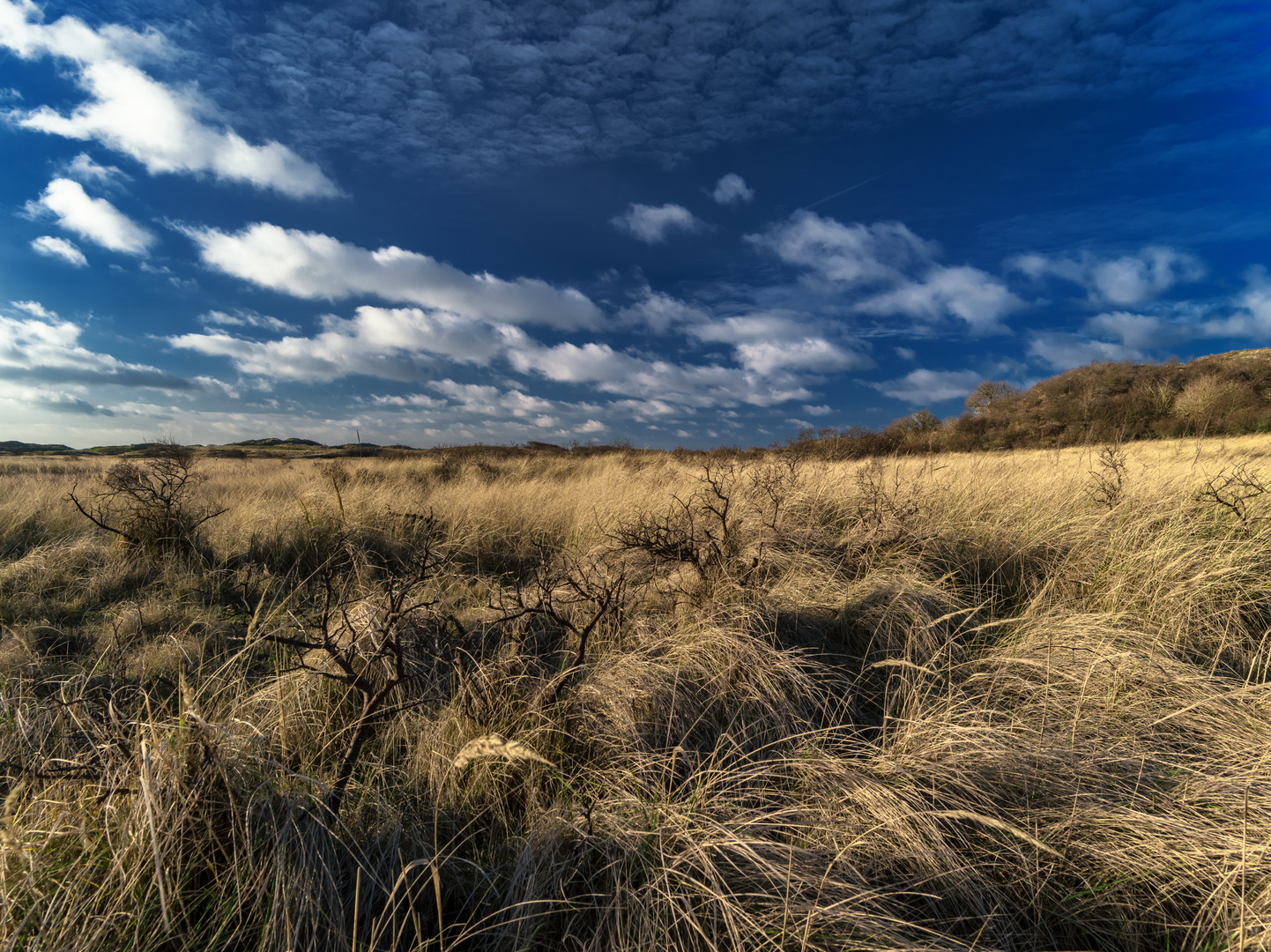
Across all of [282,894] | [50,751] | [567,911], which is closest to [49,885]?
[282,894]

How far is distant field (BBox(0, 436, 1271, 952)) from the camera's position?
133 cm

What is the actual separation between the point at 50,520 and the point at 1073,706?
9.41 metres

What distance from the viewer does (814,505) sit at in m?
5.32

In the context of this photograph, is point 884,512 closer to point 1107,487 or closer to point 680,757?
point 1107,487

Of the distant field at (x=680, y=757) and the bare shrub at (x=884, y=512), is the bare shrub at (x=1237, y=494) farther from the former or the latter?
the bare shrub at (x=884, y=512)

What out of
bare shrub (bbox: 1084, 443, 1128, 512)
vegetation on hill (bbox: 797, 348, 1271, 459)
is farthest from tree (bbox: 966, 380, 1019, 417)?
bare shrub (bbox: 1084, 443, 1128, 512)

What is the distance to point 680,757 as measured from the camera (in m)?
1.97

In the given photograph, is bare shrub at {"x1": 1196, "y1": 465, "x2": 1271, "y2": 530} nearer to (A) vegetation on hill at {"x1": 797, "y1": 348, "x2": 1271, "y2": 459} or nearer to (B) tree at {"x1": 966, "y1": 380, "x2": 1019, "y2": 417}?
(A) vegetation on hill at {"x1": 797, "y1": 348, "x2": 1271, "y2": 459}

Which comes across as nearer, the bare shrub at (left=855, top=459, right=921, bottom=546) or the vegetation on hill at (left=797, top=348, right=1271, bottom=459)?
the bare shrub at (left=855, top=459, right=921, bottom=546)

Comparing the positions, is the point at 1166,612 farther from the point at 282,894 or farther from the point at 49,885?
the point at 49,885

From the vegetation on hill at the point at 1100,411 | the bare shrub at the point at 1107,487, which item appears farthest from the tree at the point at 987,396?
the bare shrub at the point at 1107,487

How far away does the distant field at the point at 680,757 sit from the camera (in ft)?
4.38

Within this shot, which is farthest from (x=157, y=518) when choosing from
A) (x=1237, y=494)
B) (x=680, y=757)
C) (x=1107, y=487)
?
(x=1237, y=494)

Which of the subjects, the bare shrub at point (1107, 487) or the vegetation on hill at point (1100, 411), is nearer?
the bare shrub at point (1107, 487)
